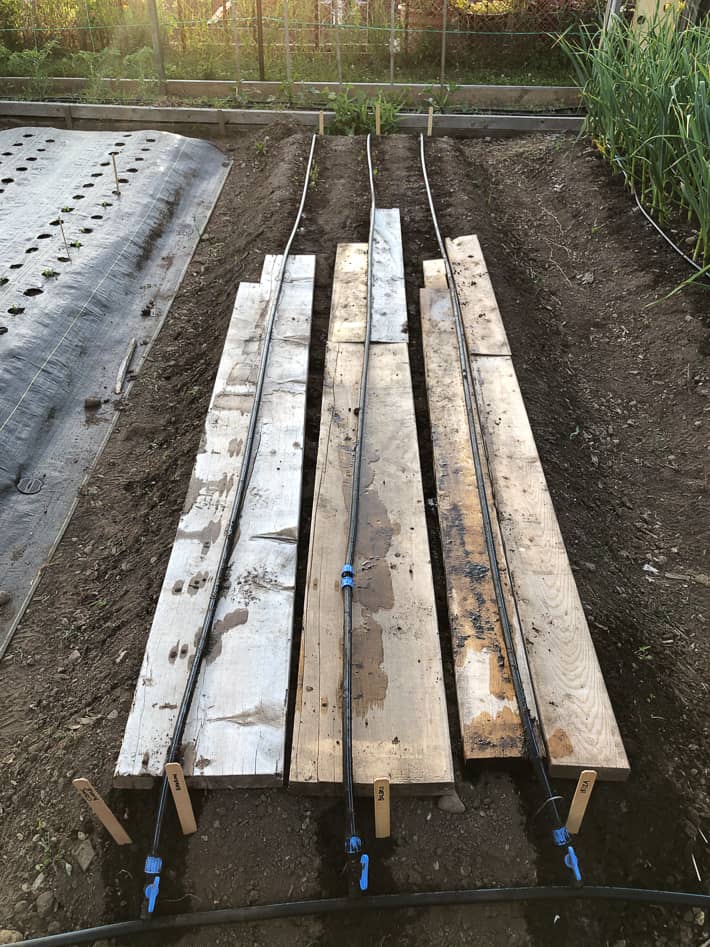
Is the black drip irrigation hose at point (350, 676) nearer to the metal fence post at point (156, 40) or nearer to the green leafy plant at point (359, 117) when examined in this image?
the green leafy plant at point (359, 117)

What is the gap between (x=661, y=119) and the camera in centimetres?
366

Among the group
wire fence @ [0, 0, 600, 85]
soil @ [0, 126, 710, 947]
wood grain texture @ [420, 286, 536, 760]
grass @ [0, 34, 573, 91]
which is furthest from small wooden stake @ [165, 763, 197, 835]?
wire fence @ [0, 0, 600, 85]

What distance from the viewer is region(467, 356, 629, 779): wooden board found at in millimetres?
1683

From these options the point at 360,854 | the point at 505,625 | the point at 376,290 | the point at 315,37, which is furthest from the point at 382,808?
the point at 315,37

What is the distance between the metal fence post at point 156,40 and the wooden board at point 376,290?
389 cm

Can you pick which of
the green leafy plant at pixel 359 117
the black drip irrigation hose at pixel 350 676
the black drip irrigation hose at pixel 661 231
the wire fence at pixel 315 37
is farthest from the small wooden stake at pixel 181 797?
the wire fence at pixel 315 37

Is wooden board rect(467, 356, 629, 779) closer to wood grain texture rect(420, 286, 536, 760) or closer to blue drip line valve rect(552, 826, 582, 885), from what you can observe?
wood grain texture rect(420, 286, 536, 760)

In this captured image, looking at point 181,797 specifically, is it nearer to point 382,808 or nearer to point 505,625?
point 382,808

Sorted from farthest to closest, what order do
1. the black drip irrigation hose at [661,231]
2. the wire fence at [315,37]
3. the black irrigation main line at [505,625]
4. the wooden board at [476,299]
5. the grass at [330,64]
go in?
the wire fence at [315,37] < the grass at [330,64] < the black drip irrigation hose at [661,231] < the wooden board at [476,299] < the black irrigation main line at [505,625]

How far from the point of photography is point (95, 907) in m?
1.50

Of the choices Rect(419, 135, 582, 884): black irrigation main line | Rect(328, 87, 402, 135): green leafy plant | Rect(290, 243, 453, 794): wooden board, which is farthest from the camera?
Rect(328, 87, 402, 135): green leafy plant

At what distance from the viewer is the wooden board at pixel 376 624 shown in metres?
1.65

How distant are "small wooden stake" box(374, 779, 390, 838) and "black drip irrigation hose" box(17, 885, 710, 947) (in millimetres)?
128

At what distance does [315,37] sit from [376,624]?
790 centimetres
